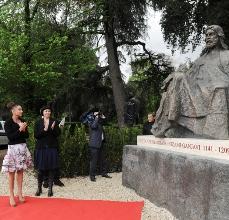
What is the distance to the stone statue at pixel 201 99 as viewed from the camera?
709 cm

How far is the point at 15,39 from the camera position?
755 inches

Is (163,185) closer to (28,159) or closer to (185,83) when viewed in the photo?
(185,83)

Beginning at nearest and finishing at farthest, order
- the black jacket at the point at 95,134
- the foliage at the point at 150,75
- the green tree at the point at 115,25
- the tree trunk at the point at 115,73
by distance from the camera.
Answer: the black jacket at the point at 95,134, the green tree at the point at 115,25, the tree trunk at the point at 115,73, the foliage at the point at 150,75

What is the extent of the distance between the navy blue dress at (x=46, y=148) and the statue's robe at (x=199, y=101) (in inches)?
79.1

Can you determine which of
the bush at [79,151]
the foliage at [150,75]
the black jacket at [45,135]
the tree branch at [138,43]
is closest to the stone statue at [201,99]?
the black jacket at [45,135]

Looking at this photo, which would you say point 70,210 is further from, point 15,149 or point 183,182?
point 183,182

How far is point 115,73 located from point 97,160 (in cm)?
950

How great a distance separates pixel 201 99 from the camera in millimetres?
7520

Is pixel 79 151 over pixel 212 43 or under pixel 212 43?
under

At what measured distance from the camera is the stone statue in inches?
279

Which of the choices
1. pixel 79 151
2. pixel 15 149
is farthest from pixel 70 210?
pixel 79 151

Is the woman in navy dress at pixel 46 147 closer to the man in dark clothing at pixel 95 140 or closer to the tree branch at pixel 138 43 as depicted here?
the man in dark clothing at pixel 95 140

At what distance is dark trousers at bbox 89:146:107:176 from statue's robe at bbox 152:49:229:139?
2958mm

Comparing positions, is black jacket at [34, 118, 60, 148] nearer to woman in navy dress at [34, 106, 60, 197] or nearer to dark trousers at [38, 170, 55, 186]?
woman in navy dress at [34, 106, 60, 197]
